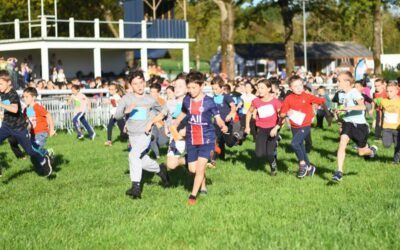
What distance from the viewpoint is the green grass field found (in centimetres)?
704

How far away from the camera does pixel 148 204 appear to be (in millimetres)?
9133

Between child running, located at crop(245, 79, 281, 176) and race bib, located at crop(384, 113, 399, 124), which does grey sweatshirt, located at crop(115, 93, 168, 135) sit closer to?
child running, located at crop(245, 79, 281, 176)

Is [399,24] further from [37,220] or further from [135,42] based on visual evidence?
[37,220]

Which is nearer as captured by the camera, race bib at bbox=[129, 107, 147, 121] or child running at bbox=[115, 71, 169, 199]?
child running at bbox=[115, 71, 169, 199]

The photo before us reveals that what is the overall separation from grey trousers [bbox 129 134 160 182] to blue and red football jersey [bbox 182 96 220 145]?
748mm

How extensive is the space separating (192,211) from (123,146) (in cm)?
910

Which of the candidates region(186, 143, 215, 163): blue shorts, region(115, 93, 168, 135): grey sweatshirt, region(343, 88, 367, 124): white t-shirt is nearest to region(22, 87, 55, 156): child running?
region(115, 93, 168, 135): grey sweatshirt

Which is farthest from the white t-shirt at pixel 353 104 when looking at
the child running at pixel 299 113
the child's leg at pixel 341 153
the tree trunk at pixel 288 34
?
the tree trunk at pixel 288 34

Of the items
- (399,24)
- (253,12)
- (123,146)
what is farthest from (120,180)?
(399,24)

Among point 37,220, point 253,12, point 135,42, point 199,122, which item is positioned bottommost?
point 37,220

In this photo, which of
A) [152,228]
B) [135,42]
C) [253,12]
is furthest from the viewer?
[253,12]

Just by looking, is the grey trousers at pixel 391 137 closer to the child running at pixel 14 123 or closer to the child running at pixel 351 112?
the child running at pixel 351 112

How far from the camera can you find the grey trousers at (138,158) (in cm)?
975

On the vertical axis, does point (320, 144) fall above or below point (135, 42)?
below
